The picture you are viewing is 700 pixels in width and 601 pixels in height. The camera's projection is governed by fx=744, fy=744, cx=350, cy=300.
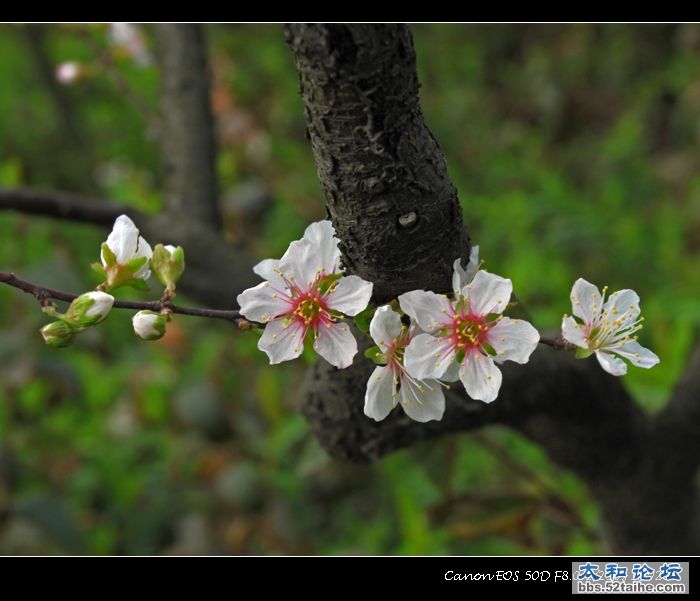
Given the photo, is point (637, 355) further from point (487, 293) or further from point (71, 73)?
point (71, 73)

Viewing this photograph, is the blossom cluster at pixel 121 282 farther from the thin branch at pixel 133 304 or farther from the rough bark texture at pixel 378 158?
the rough bark texture at pixel 378 158

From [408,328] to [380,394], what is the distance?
0.25 ft

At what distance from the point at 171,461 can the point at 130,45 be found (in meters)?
1.24

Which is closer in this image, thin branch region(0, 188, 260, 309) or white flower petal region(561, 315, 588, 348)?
white flower petal region(561, 315, 588, 348)

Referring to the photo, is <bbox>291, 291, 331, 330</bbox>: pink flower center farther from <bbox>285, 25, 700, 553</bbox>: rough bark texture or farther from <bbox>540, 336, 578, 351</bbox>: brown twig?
<bbox>540, 336, 578, 351</bbox>: brown twig

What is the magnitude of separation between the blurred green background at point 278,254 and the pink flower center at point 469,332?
0.78 m

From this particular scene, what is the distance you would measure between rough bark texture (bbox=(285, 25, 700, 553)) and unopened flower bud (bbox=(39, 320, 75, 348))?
288 millimetres

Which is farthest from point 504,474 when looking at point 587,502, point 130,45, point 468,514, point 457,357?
point 130,45

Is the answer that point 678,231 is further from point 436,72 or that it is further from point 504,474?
point 436,72

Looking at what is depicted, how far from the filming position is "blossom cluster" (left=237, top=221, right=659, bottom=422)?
0.73 metres

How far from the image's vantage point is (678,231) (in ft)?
9.20

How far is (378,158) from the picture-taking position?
699mm

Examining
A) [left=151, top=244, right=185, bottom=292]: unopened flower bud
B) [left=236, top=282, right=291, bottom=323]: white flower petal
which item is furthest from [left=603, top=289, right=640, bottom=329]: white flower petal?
[left=151, top=244, right=185, bottom=292]: unopened flower bud

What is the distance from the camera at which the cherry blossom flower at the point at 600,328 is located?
30.0 inches
